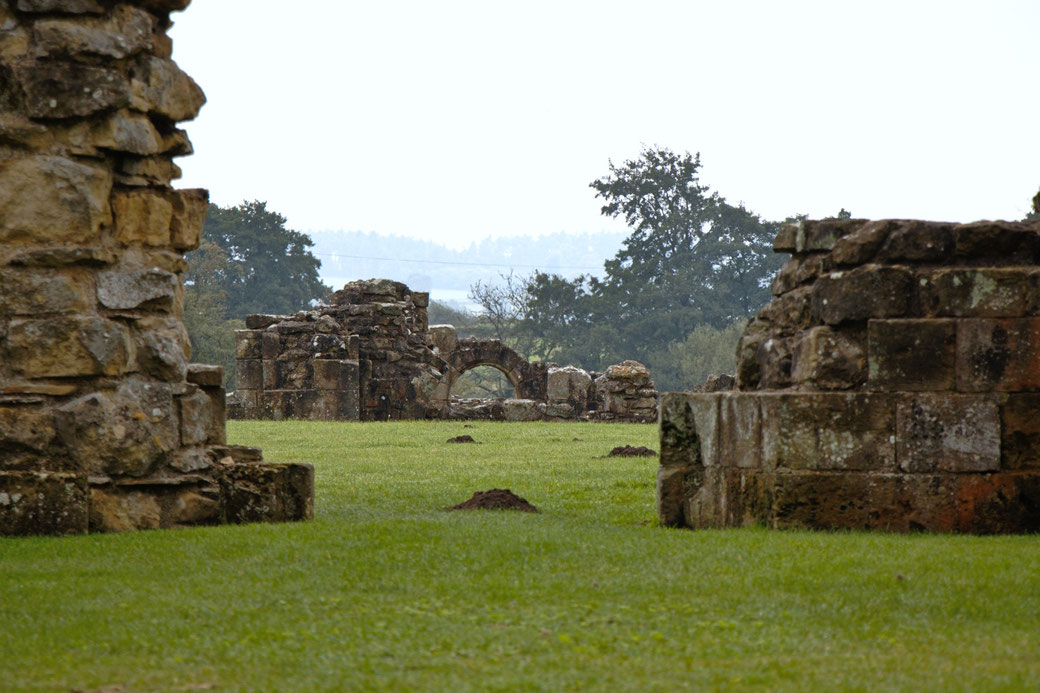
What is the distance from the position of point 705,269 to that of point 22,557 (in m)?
45.3

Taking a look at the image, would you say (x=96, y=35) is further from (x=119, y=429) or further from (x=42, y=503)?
(x=42, y=503)

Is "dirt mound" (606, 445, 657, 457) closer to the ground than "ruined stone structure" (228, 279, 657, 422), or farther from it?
closer to the ground

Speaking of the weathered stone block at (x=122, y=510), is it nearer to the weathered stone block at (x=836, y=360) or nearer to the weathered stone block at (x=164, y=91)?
the weathered stone block at (x=164, y=91)

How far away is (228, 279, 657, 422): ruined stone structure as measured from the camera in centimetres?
2231

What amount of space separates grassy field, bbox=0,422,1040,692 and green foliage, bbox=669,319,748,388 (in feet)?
126

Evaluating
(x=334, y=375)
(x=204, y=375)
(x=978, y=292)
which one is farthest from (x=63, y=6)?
(x=334, y=375)

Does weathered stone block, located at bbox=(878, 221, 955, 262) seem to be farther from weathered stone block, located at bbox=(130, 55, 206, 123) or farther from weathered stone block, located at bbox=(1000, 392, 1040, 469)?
weathered stone block, located at bbox=(130, 55, 206, 123)

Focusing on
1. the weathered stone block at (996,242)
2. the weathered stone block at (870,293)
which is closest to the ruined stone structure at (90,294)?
the weathered stone block at (870,293)

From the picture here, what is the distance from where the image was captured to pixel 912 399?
6.27 m

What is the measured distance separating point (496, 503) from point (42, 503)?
8.78 feet

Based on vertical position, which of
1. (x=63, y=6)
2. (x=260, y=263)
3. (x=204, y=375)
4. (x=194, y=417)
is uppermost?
(x=260, y=263)

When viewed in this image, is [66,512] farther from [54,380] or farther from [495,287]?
[495,287]

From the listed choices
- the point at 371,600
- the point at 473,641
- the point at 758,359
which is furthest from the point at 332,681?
the point at 758,359

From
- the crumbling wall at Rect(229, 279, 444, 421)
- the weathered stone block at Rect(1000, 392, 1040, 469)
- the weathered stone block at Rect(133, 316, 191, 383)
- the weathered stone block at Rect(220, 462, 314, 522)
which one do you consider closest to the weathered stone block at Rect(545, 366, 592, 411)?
the crumbling wall at Rect(229, 279, 444, 421)
